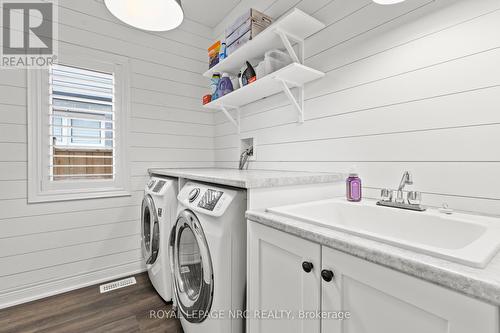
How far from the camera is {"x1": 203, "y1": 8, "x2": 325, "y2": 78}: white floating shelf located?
152cm

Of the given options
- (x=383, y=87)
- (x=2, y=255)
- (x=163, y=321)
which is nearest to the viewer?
(x=383, y=87)

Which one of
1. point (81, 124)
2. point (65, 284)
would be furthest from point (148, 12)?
point (65, 284)

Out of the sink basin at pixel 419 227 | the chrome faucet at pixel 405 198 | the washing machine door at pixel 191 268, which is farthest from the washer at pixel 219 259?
the chrome faucet at pixel 405 198

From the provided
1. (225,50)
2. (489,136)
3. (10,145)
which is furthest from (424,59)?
(10,145)

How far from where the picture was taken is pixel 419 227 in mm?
980

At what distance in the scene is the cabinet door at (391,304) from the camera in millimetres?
464

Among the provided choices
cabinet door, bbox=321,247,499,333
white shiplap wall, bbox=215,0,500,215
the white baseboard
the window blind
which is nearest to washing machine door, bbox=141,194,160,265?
the white baseboard

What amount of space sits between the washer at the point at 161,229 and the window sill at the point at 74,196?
520 mm

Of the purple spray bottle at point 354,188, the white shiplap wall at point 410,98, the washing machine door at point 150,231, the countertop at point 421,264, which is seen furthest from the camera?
the washing machine door at point 150,231

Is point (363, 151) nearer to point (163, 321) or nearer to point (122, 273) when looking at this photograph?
point (163, 321)

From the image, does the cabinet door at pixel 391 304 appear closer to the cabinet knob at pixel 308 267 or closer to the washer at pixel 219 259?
the cabinet knob at pixel 308 267

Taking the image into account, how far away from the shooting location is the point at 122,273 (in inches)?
90.0

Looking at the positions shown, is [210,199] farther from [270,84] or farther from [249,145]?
[249,145]

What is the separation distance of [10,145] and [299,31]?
236 cm
